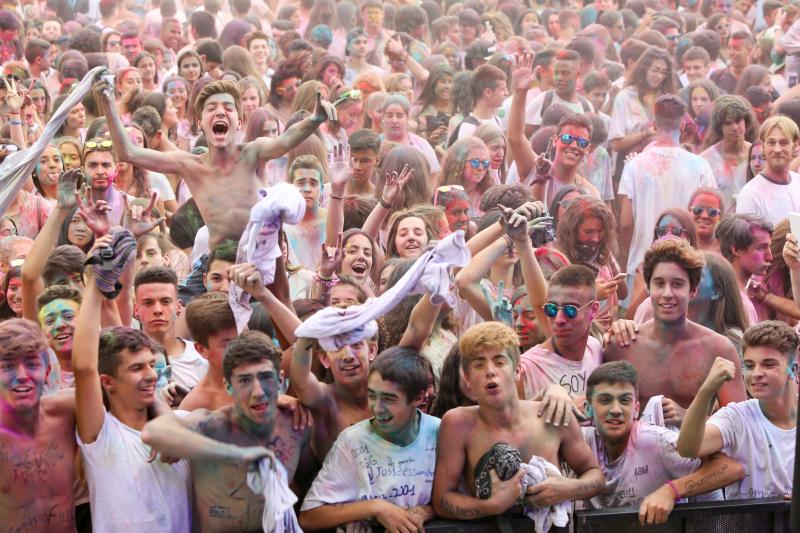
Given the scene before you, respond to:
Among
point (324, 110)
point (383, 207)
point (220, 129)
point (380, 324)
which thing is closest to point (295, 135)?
point (324, 110)

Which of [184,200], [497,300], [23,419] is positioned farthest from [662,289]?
[184,200]

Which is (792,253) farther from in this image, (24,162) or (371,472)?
(24,162)

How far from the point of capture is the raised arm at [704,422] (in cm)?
514

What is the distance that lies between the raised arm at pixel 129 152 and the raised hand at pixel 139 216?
192 mm

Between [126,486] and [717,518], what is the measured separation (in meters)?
2.30

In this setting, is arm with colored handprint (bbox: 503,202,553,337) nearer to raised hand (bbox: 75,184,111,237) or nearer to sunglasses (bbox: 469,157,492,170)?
raised hand (bbox: 75,184,111,237)

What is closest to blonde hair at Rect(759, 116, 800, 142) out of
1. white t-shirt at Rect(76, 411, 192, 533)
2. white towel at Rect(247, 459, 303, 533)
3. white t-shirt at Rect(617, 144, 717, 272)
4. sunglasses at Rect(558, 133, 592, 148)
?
white t-shirt at Rect(617, 144, 717, 272)

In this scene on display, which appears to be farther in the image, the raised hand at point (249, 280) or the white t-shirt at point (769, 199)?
the white t-shirt at point (769, 199)

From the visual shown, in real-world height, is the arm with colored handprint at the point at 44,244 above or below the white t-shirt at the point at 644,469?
above

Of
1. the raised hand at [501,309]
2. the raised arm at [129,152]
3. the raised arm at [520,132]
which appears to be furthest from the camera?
the raised arm at [520,132]

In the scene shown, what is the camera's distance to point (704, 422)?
523 centimetres

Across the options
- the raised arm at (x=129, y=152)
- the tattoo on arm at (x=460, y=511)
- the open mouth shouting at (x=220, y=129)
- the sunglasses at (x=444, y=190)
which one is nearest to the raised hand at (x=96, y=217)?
the raised arm at (x=129, y=152)

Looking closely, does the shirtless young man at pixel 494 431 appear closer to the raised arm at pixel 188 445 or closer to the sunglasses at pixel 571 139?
the raised arm at pixel 188 445

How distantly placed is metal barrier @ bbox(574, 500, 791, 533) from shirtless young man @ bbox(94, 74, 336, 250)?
309cm
